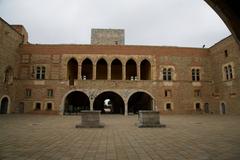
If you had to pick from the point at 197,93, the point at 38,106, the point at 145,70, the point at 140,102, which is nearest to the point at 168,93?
the point at 197,93

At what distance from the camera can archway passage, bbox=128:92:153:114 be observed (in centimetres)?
2956

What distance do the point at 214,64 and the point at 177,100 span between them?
717cm

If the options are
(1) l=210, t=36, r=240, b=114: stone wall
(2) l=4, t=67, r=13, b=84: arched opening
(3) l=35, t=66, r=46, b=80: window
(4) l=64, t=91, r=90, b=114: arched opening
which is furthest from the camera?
(4) l=64, t=91, r=90, b=114: arched opening

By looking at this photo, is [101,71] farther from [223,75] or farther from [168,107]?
[223,75]

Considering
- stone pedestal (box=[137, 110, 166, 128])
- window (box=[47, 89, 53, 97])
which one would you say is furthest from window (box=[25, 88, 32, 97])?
stone pedestal (box=[137, 110, 166, 128])

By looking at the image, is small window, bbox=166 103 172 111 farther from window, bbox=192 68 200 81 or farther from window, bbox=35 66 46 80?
window, bbox=35 66 46 80

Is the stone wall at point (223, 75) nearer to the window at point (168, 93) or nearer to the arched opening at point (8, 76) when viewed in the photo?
the window at point (168, 93)

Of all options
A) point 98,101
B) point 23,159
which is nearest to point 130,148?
point 23,159

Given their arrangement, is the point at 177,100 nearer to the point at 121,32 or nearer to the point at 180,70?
the point at 180,70

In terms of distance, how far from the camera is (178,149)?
19.1 feet

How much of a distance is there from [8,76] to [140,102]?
736 inches

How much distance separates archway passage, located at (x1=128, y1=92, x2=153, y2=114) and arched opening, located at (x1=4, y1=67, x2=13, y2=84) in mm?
17007

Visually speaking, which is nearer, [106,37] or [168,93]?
[168,93]

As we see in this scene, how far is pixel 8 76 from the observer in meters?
26.6
